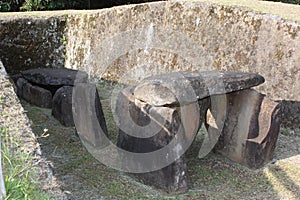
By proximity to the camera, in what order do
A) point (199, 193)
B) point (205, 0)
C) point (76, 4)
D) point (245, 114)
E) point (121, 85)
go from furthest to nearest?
point (76, 4) → point (121, 85) → point (205, 0) → point (245, 114) → point (199, 193)

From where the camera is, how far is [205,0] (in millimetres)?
6969

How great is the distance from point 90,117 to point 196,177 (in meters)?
1.35

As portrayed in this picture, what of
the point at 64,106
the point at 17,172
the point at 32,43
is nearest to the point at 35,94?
the point at 64,106

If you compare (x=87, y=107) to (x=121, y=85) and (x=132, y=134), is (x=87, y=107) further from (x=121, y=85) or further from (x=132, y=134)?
(x=121, y=85)

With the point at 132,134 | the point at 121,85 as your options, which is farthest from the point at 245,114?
the point at 121,85

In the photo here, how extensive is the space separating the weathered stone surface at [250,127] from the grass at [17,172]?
2881 millimetres

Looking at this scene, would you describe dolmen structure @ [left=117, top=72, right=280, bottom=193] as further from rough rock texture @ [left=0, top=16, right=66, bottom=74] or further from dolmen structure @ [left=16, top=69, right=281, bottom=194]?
rough rock texture @ [left=0, top=16, right=66, bottom=74]

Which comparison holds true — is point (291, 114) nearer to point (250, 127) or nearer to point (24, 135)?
point (250, 127)

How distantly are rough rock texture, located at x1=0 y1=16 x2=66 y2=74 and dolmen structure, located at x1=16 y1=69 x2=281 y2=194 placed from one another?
8.80ft

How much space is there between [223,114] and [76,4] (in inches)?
263

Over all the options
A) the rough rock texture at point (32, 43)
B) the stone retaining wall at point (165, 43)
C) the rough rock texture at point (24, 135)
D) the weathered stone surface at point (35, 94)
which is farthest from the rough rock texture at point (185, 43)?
the rough rock texture at point (24, 135)

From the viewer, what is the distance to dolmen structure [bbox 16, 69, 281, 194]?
4.35m

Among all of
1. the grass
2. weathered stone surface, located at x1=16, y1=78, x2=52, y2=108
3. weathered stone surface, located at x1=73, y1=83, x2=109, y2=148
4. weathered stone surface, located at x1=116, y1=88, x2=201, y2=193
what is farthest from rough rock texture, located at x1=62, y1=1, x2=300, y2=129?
the grass

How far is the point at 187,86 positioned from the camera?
443 centimetres
